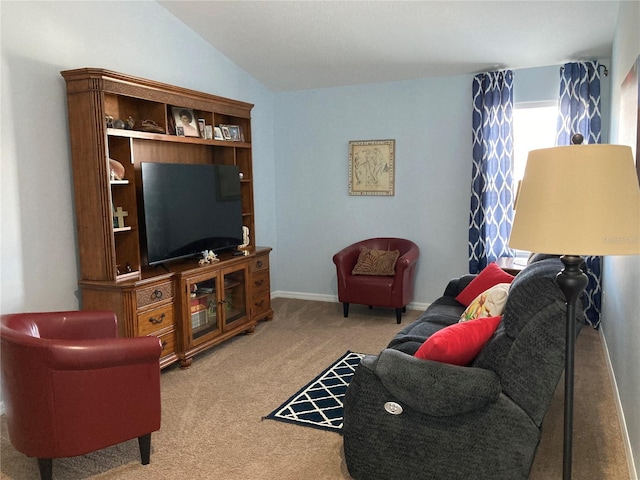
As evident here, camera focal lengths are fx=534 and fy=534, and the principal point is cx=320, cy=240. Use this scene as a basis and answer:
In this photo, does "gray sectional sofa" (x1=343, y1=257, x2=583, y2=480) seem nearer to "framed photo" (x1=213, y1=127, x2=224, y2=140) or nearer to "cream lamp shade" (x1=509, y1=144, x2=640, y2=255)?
"cream lamp shade" (x1=509, y1=144, x2=640, y2=255)

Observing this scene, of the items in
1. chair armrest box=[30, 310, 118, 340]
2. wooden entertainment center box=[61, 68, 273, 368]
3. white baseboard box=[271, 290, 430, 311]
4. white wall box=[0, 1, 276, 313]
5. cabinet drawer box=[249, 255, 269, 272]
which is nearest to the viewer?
chair armrest box=[30, 310, 118, 340]

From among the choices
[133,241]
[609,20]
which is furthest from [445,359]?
[609,20]

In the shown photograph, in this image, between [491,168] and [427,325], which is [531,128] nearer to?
[491,168]

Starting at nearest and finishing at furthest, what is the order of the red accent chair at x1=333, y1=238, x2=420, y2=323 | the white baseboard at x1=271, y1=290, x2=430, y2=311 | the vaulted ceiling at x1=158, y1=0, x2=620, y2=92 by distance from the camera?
the vaulted ceiling at x1=158, y1=0, x2=620, y2=92, the red accent chair at x1=333, y1=238, x2=420, y2=323, the white baseboard at x1=271, y1=290, x2=430, y2=311

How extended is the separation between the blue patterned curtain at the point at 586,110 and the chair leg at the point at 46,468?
4367 mm

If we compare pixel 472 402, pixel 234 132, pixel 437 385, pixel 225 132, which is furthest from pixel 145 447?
pixel 234 132

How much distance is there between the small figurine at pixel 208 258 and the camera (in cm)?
438

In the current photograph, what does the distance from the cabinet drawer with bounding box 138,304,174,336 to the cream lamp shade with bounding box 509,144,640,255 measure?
275cm

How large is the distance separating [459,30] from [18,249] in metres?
3.67

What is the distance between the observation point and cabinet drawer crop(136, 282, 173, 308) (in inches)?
143

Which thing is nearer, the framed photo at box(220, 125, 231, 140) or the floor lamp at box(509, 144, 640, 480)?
the floor lamp at box(509, 144, 640, 480)

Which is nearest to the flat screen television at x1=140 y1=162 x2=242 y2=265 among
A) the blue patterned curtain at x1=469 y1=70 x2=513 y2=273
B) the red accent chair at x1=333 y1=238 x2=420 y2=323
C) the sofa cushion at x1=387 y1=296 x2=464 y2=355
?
the red accent chair at x1=333 y1=238 x2=420 y2=323

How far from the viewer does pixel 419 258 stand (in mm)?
5719

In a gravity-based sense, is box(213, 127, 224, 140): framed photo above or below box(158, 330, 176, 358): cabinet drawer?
above
